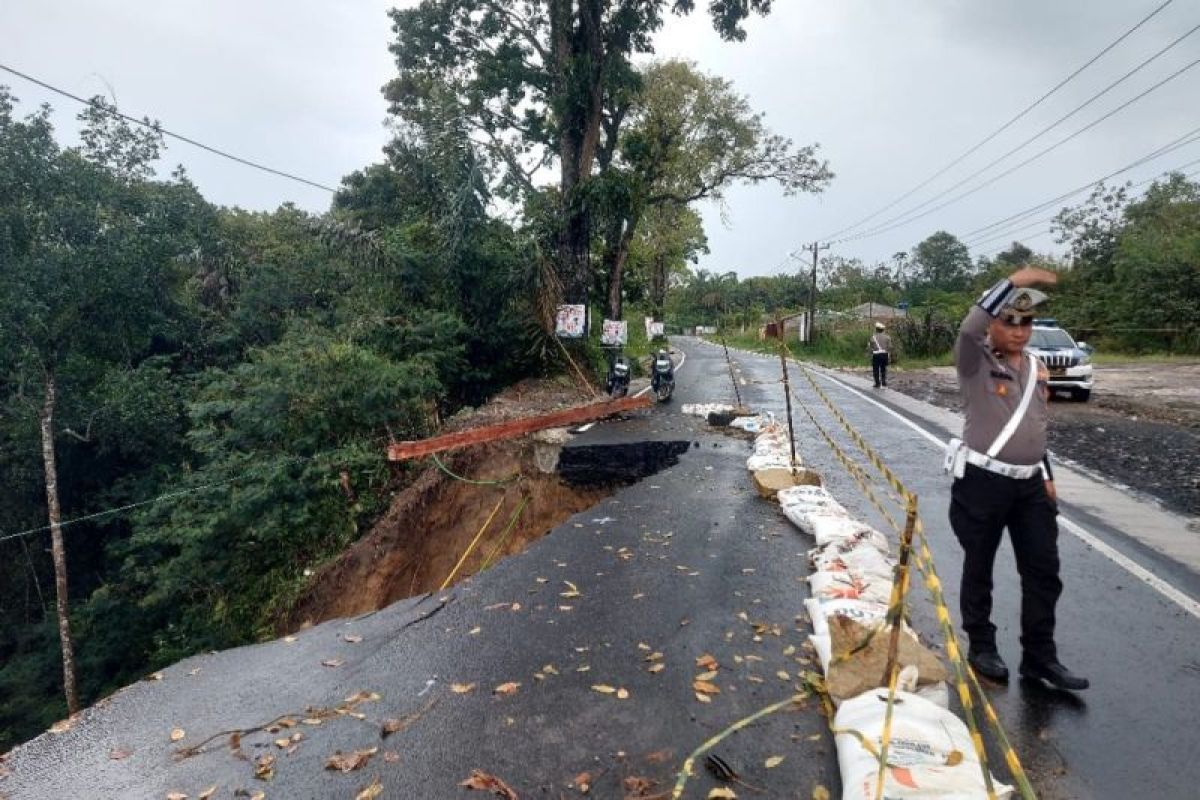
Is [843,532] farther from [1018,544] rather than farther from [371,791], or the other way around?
[371,791]

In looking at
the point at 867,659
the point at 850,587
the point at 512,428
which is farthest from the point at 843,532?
the point at 512,428

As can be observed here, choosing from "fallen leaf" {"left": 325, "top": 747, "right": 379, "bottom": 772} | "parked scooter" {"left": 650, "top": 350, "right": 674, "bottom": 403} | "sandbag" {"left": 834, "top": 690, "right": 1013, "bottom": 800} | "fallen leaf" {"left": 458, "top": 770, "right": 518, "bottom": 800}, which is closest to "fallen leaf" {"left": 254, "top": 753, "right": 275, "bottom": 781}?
"fallen leaf" {"left": 325, "top": 747, "right": 379, "bottom": 772}

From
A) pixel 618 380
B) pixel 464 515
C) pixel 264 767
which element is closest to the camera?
pixel 264 767

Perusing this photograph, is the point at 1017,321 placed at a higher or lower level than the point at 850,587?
higher

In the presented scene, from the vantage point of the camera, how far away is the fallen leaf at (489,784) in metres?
2.85

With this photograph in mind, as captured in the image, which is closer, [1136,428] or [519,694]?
[519,694]

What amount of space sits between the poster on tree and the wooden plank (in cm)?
224

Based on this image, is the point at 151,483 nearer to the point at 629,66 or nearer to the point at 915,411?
the point at 629,66

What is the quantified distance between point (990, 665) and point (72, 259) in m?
18.3

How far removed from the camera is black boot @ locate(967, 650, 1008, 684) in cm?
349

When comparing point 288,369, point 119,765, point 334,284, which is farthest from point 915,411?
point 334,284

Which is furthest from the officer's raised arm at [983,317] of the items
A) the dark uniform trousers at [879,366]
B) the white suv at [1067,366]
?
the dark uniform trousers at [879,366]

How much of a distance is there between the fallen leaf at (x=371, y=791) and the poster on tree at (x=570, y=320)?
40.6 ft

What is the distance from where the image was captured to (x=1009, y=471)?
11.2 ft
